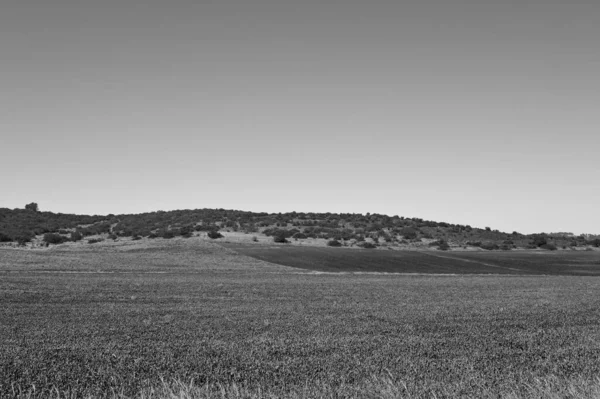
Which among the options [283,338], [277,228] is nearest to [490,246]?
[277,228]

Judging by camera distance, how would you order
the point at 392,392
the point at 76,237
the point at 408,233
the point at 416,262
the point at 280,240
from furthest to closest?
the point at 408,233, the point at 280,240, the point at 76,237, the point at 416,262, the point at 392,392

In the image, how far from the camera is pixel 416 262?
7138 cm

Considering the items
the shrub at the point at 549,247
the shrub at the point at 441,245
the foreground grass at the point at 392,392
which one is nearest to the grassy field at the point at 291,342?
the foreground grass at the point at 392,392

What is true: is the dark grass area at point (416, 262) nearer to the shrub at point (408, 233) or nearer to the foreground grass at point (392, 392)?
the shrub at point (408, 233)

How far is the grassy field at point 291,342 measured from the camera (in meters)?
10.4

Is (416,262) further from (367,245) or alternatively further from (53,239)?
(53,239)

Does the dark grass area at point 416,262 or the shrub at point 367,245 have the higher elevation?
the shrub at point 367,245

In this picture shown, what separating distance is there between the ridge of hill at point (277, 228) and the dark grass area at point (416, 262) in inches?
798

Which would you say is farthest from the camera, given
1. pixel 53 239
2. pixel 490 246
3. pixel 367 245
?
pixel 490 246

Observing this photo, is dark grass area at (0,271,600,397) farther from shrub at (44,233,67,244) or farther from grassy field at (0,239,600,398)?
shrub at (44,233,67,244)

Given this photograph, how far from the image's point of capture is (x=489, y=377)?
11.2 m

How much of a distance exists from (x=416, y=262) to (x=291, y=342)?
57.2 metres

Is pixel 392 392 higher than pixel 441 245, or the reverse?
pixel 441 245

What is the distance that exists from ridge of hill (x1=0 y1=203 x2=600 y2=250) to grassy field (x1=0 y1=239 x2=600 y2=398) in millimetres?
67200
